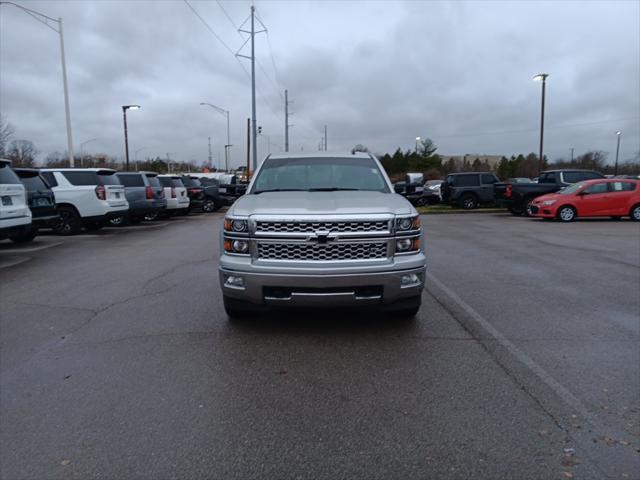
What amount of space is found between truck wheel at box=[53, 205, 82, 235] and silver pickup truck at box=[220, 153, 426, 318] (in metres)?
10.5

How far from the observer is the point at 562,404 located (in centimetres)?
337

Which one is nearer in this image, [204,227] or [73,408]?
[73,408]

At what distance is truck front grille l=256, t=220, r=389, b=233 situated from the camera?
4.38 meters

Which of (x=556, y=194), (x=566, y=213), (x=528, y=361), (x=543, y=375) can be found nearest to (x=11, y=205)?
(x=528, y=361)

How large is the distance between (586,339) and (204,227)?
13.3 m

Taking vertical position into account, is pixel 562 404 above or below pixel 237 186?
below

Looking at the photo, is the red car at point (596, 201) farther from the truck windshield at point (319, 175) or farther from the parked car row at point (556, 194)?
the truck windshield at point (319, 175)

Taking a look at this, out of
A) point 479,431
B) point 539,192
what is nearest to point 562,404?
point 479,431

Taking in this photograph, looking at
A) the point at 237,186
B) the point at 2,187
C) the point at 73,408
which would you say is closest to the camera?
the point at 73,408

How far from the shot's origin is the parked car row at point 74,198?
31.7 feet

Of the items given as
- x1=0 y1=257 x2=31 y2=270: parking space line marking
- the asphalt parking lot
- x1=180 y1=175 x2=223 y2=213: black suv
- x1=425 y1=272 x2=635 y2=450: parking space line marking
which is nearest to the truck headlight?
the asphalt parking lot

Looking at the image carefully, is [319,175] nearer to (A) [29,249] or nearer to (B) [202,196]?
(A) [29,249]

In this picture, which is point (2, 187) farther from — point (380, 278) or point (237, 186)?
point (380, 278)

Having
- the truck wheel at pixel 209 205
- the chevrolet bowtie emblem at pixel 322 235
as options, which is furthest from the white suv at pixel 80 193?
the chevrolet bowtie emblem at pixel 322 235
